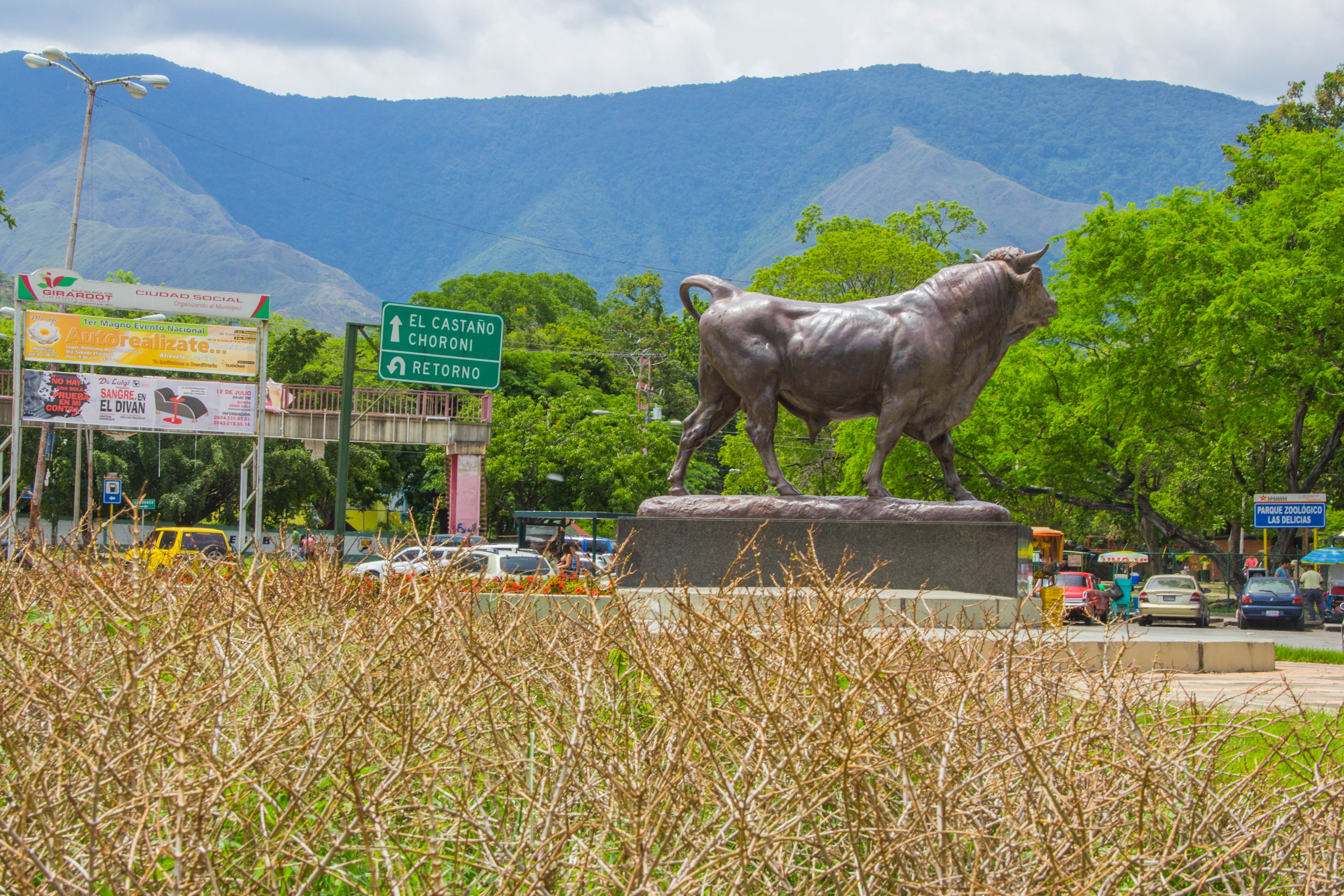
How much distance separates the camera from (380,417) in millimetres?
30422

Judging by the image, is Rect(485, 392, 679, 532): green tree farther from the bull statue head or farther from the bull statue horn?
the bull statue horn

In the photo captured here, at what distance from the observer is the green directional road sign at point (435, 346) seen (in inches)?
639

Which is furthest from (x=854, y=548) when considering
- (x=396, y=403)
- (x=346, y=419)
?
(x=396, y=403)

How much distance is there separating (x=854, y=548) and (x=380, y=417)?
23.2 metres

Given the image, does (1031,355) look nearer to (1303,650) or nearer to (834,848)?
(1303,650)

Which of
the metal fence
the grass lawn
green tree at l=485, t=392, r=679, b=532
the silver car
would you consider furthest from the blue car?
green tree at l=485, t=392, r=679, b=532

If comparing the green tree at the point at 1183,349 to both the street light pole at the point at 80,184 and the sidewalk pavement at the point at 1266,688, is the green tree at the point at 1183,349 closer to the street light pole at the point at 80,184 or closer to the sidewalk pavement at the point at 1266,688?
the sidewalk pavement at the point at 1266,688

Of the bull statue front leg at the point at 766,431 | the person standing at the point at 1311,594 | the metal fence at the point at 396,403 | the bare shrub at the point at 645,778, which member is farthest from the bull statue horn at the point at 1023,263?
the metal fence at the point at 396,403

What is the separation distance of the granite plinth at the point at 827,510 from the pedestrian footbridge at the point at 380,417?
17.1 metres

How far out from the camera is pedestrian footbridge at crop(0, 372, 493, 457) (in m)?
29.2

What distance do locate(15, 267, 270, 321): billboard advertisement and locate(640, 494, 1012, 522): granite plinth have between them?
17.5 meters

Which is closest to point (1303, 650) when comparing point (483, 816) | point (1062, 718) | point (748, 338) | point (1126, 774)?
point (748, 338)

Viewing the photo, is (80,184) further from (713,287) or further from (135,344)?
(713,287)

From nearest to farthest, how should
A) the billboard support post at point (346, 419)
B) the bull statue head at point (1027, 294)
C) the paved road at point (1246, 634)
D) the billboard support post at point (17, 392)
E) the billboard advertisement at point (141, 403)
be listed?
the paved road at point (1246, 634) → the bull statue head at point (1027, 294) → the billboard support post at point (346, 419) → the billboard support post at point (17, 392) → the billboard advertisement at point (141, 403)
